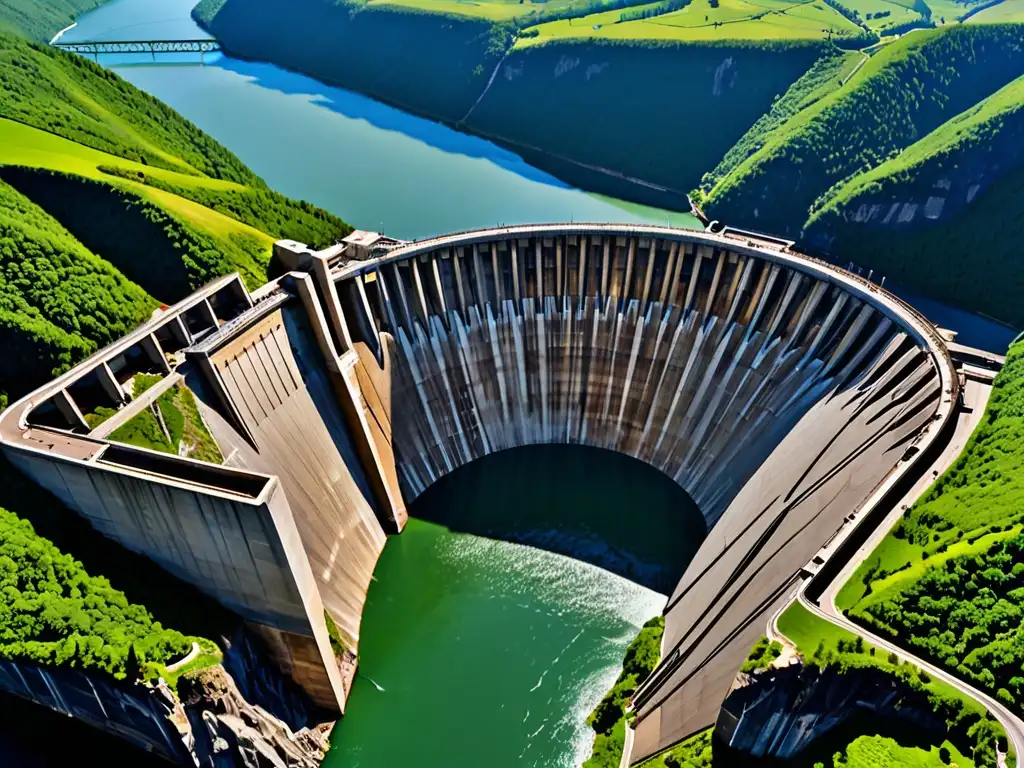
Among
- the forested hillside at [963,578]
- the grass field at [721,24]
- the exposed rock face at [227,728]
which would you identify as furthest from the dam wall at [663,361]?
the grass field at [721,24]

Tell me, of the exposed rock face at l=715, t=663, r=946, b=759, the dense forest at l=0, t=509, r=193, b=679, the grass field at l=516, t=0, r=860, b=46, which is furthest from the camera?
the grass field at l=516, t=0, r=860, b=46

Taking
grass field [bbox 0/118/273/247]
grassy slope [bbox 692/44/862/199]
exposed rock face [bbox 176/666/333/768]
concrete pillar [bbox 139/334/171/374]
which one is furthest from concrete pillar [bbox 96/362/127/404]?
grassy slope [bbox 692/44/862/199]

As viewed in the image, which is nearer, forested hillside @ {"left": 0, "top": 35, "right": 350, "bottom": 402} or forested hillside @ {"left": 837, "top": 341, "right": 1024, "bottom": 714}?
forested hillside @ {"left": 837, "top": 341, "right": 1024, "bottom": 714}

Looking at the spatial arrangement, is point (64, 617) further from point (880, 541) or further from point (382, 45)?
point (382, 45)

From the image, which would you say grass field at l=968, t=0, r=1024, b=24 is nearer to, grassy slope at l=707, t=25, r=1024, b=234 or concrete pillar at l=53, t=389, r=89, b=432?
grassy slope at l=707, t=25, r=1024, b=234

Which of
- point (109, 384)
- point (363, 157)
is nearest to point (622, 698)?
point (109, 384)

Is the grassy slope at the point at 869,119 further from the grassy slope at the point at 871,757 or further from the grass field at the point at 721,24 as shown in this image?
the grassy slope at the point at 871,757
